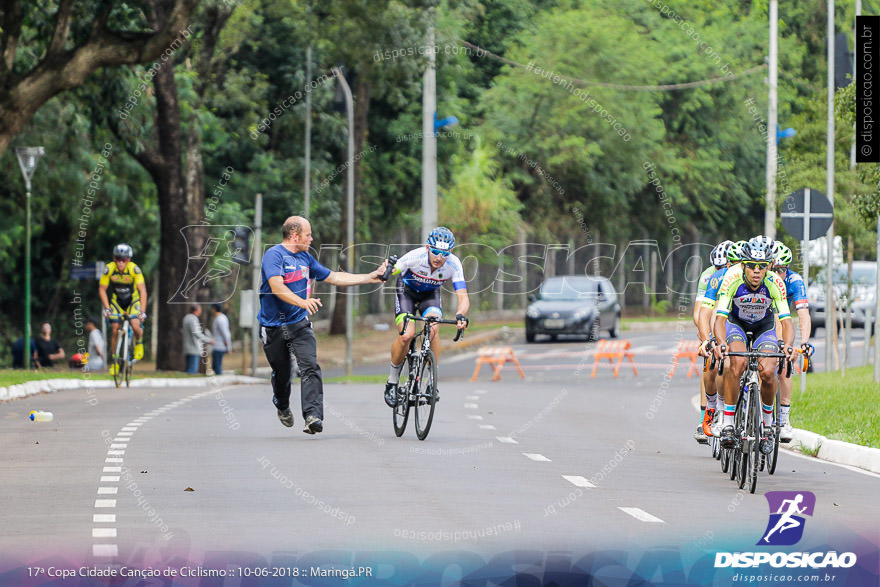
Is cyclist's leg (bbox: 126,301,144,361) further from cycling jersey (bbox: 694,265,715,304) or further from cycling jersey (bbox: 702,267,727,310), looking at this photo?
cycling jersey (bbox: 702,267,727,310)

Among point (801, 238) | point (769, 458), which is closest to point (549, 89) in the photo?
point (801, 238)

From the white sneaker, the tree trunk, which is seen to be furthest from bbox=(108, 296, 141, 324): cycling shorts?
the tree trunk

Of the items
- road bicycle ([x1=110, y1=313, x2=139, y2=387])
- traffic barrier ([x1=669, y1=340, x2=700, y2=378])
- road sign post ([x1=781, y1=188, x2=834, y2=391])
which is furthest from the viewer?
traffic barrier ([x1=669, y1=340, x2=700, y2=378])

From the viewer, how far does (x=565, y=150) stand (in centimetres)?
5906

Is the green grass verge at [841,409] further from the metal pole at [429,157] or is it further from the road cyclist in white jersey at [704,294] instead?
the metal pole at [429,157]

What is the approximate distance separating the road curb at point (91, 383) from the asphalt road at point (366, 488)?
1.87m

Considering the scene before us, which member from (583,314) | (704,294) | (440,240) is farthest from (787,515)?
(583,314)

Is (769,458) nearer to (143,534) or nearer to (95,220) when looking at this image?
(143,534)

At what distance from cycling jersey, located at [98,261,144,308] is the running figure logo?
42.5ft

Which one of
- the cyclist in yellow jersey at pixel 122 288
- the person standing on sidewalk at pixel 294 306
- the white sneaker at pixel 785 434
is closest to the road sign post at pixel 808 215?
the cyclist in yellow jersey at pixel 122 288

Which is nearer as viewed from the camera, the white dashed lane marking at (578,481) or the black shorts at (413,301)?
the white dashed lane marking at (578,481)

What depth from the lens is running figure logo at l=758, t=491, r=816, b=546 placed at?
396 inches

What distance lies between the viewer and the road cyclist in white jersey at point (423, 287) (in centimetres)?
1605

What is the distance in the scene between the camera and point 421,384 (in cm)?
1612
